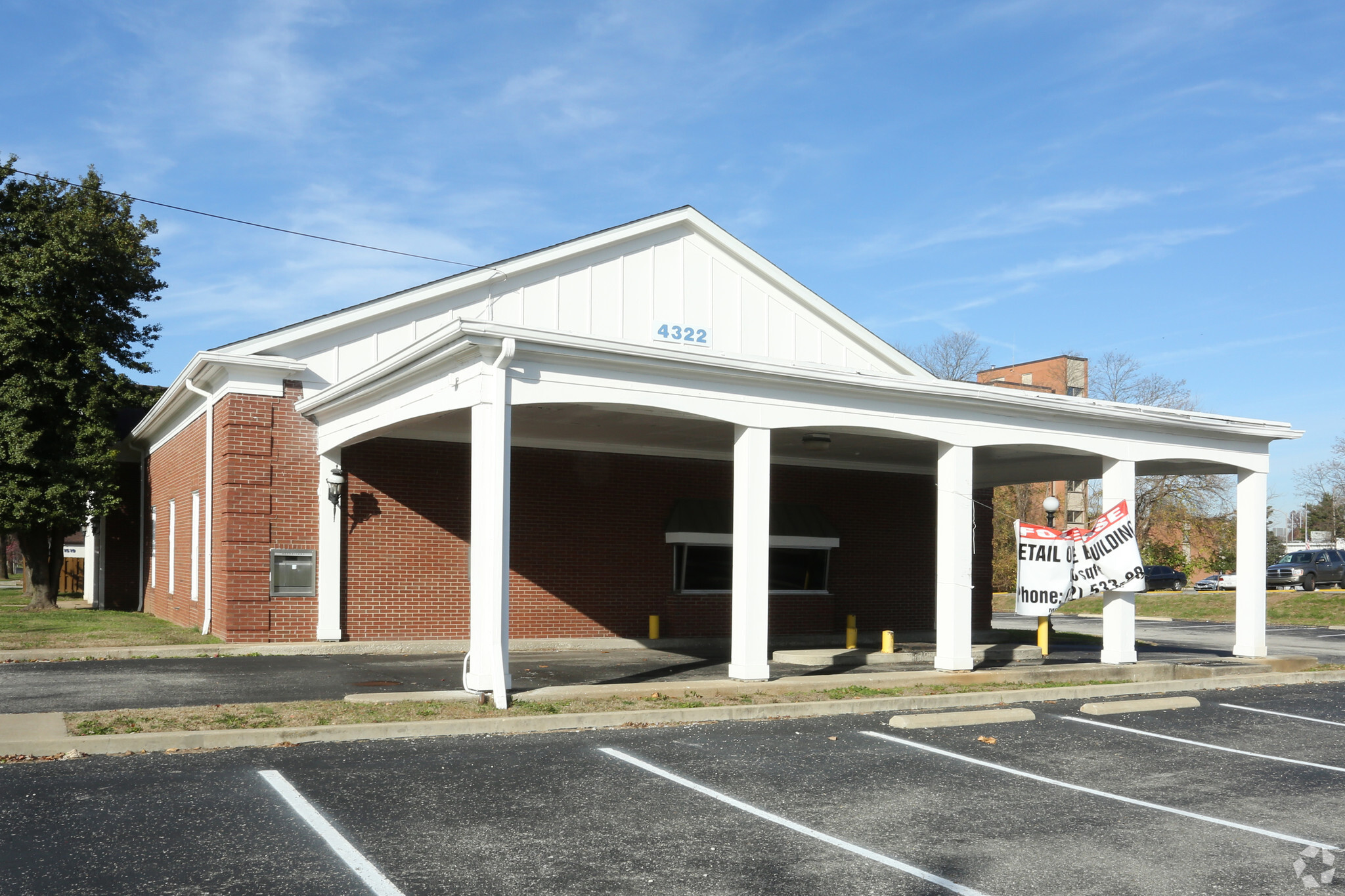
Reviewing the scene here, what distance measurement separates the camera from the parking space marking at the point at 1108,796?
22.6 feet

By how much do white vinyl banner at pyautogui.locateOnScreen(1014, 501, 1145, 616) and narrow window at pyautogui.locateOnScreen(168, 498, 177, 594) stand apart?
16.1m

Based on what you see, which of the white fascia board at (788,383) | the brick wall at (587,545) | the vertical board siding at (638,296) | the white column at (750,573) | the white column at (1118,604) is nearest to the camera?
the white fascia board at (788,383)

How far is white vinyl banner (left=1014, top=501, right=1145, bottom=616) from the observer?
51.0ft

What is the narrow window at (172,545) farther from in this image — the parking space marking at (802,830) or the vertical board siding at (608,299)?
the parking space marking at (802,830)

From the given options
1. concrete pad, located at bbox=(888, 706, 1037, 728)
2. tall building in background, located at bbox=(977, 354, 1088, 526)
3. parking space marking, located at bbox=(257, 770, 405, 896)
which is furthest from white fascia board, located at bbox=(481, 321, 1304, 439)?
tall building in background, located at bbox=(977, 354, 1088, 526)

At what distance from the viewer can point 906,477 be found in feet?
77.5

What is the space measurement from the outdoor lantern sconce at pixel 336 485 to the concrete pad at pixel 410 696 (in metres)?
6.31

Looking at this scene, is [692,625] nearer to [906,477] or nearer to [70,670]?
[906,477]

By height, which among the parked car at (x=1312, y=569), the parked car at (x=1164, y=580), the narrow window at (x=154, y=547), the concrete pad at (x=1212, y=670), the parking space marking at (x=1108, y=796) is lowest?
the parked car at (x=1164, y=580)

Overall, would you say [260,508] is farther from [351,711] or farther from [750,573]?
[750,573]

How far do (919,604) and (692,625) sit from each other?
568 centimetres

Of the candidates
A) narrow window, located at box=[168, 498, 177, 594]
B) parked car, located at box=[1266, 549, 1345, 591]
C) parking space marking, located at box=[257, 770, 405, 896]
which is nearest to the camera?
parking space marking, located at box=[257, 770, 405, 896]

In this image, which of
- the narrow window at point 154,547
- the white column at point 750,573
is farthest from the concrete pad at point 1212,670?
the narrow window at point 154,547

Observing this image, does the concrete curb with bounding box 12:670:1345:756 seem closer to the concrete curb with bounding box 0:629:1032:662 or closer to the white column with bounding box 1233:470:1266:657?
the white column with bounding box 1233:470:1266:657
